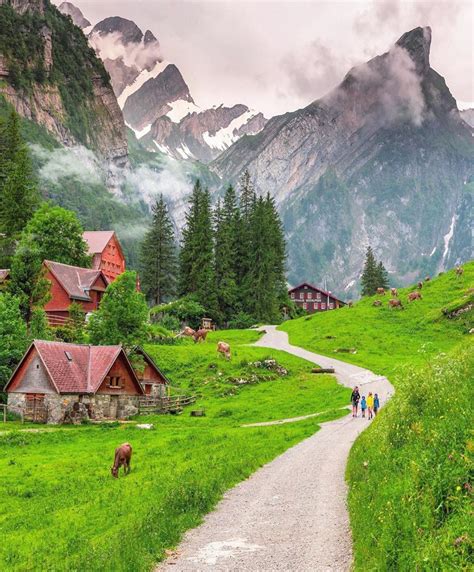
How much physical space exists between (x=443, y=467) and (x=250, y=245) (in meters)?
97.5

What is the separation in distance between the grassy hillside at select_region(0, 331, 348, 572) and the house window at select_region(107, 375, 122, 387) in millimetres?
5770

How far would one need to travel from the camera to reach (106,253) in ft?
389

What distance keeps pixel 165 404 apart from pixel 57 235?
43175 mm

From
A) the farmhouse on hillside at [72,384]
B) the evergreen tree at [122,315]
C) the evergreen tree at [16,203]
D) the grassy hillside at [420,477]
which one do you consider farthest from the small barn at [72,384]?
the evergreen tree at [16,203]

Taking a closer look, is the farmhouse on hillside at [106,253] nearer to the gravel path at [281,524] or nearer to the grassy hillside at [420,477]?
the gravel path at [281,524]

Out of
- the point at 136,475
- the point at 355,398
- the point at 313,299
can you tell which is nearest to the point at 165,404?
the point at 355,398

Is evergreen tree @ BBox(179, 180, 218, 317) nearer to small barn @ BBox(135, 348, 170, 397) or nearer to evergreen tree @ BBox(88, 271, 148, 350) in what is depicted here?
evergreen tree @ BBox(88, 271, 148, 350)

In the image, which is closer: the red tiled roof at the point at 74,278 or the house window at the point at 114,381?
the house window at the point at 114,381

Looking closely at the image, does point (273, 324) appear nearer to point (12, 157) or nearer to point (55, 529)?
point (12, 157)

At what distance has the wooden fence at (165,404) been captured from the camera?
51781mm

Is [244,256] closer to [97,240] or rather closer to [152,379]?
[97,240]

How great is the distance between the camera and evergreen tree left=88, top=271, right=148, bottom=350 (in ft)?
195

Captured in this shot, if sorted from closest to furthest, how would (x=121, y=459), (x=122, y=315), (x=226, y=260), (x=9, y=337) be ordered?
(x=121, y=459) → (x=9, y=337) → (x=122, y=315) → (x=226, y=260)

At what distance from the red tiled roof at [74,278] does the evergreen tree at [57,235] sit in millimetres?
4929
